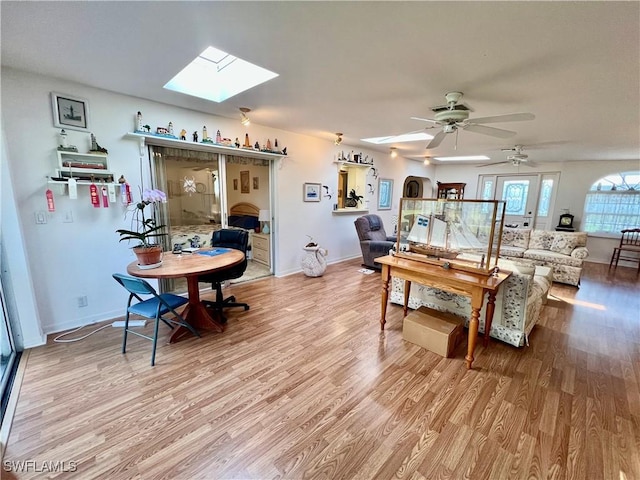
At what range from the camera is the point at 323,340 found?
8.85 ft

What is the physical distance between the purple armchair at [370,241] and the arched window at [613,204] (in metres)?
5.06

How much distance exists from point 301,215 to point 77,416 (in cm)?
368

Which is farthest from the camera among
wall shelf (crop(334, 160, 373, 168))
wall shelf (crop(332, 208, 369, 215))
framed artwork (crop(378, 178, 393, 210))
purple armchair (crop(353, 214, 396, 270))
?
framed artwork (crop(378, 178, 393, 210))

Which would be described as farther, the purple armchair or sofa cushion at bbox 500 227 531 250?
sofa cushion at bbox 500 227 531 250

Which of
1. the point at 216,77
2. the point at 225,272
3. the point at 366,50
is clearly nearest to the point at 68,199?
the point at 225,272

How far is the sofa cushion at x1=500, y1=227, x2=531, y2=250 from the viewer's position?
533cm

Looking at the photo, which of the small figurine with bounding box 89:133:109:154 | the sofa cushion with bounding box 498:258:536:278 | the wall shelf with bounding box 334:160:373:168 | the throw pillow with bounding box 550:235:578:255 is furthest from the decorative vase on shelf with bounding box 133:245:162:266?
the throw pillow with bounding box 550:235:578:255

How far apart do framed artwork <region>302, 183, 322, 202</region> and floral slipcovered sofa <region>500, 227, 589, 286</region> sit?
12.0 feet

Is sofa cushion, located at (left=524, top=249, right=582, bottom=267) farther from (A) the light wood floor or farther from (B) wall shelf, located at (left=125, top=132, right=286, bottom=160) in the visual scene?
(B) wall shelf, located at (left=125, top=132, right=286, bottom=160)

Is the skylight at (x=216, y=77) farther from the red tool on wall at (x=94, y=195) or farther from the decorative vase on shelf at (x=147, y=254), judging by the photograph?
the decorative vase on shelf at (x=147, y=254)

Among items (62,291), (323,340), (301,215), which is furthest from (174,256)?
(301,215)

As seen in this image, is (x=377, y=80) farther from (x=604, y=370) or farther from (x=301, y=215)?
(x=604, y=370)

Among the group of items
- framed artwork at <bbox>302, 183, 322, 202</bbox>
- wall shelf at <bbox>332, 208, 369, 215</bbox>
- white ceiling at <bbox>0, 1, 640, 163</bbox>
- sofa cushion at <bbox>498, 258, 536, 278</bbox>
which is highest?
white ceiling at <bbox>0, 1, 640, 163</bbox>

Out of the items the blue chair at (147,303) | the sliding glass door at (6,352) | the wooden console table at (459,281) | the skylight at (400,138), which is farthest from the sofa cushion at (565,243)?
the sliding glass door at (6,352)
